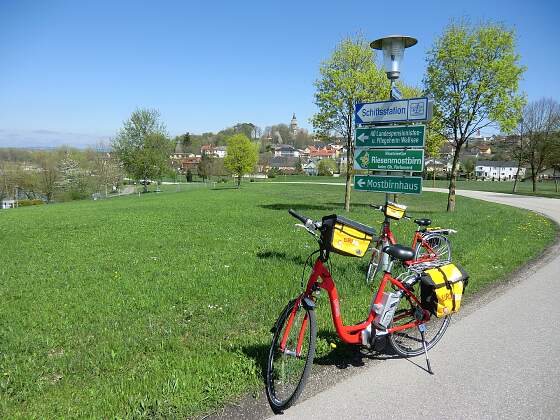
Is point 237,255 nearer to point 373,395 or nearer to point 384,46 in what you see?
point 384,46

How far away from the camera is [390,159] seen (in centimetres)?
543

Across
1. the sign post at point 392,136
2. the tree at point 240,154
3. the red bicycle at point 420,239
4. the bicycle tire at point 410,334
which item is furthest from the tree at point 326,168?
the bicycle tire at point 410,334

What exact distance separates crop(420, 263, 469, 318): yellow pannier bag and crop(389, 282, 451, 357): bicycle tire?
0.17 m

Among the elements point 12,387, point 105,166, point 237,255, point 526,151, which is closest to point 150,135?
point 105,166

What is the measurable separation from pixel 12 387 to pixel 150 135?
53433mm

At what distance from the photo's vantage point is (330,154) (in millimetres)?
144875

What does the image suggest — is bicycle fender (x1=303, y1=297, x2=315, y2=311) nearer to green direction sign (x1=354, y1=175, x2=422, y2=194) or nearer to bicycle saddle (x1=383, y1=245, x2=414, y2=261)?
bicycle saddle (x1=383, y1=245, x2=414, y2=261)

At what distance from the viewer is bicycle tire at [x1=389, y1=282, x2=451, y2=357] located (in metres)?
3.84

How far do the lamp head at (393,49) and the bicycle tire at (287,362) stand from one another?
441cm

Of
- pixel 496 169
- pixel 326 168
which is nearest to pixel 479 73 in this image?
pixel 326 168

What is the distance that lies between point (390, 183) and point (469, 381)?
2856 millimetres

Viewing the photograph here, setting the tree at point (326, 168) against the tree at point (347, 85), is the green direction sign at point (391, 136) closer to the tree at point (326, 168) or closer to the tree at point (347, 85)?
the tree at point (347, 85)

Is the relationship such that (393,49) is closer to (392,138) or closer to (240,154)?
(392,138)

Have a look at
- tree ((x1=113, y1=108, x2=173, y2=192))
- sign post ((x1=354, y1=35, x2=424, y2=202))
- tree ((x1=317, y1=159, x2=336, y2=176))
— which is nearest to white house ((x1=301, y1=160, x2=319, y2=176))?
tree ((x1=317, y1=159, x2=336, y2=176))
